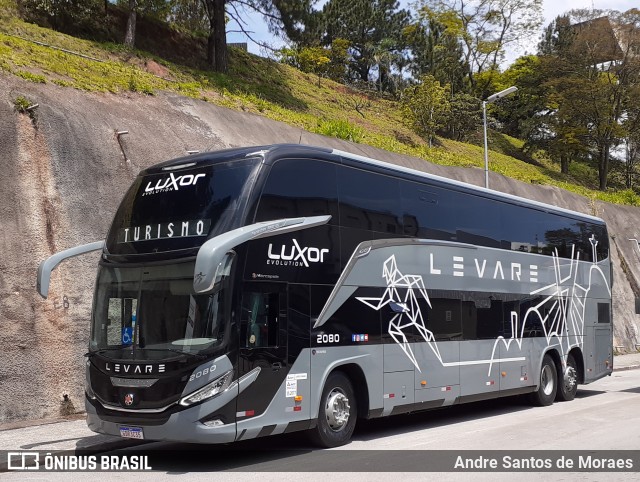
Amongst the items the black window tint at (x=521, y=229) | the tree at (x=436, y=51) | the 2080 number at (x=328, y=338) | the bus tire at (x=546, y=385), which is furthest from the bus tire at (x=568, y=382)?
the tree at (x=436, y=51)

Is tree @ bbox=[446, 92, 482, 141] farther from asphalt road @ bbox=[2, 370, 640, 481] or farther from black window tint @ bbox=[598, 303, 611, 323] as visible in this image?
asphalt road @ bbox=[2, 370, 640, 481]

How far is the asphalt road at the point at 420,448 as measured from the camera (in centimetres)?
885

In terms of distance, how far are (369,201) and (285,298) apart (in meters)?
2.57

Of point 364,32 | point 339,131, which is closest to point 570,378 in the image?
point 339,131

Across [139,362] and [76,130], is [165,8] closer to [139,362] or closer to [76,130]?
[76,130]

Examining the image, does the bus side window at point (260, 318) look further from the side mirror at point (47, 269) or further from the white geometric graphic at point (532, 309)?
the side mirror at point (47, 269)

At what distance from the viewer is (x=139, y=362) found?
9.40 meters

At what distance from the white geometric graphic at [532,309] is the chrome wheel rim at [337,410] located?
1516mm

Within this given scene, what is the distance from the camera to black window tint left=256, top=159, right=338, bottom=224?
10016mm

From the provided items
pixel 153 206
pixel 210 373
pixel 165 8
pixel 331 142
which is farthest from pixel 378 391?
pixel 165 8

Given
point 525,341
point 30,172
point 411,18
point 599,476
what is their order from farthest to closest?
point 411,18 → point 525,341 → point 30,172 → point 599,476

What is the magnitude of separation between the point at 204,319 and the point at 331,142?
673 inches

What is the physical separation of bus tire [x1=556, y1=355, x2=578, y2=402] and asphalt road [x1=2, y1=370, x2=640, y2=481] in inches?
59.9

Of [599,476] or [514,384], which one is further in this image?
[514,384]
